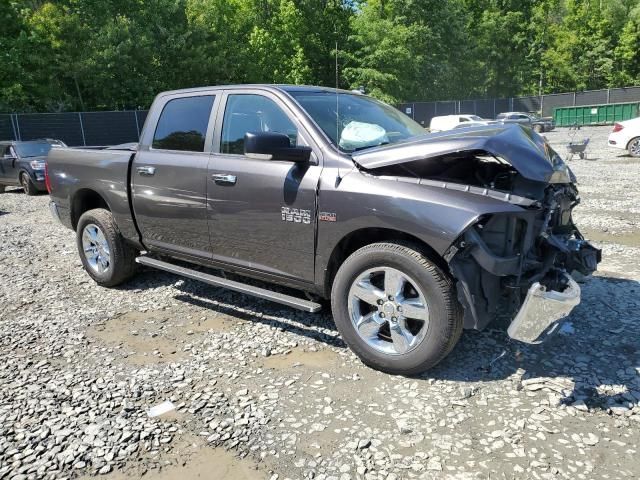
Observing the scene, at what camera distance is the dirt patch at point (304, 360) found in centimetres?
367

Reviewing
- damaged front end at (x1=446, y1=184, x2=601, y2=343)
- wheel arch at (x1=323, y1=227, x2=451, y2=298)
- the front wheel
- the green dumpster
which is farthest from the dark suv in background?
the green dumpster

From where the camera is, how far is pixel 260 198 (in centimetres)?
386

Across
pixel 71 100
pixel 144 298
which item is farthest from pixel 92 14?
pixel 144 298

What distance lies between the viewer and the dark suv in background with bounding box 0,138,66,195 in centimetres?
1355

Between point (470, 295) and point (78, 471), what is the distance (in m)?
2.37

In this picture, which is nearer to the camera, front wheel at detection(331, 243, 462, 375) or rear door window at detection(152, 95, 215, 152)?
front wheel at detection(331, 243, 462, 375)

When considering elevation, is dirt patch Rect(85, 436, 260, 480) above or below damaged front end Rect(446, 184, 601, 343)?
below

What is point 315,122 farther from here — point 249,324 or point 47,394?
point 47,394

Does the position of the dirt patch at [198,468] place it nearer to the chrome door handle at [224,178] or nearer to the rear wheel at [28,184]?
the chrome door handle at [224,178]

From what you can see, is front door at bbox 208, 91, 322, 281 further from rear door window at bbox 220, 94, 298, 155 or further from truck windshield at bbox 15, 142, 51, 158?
truck windshield at bbox 15, 142, 51, 158

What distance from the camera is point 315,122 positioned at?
12.4 feet

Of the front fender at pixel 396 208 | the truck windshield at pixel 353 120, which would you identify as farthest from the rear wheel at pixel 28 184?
the front fender at pixel 396 208

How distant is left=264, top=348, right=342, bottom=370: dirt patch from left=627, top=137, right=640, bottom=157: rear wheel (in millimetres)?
15332

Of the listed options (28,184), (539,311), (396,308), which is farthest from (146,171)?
(28,184)
